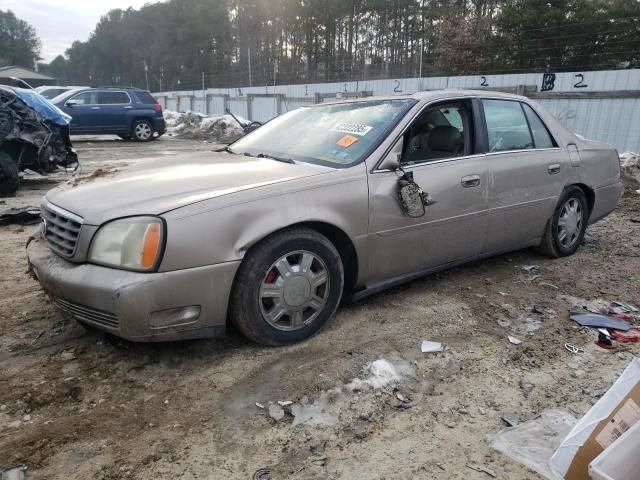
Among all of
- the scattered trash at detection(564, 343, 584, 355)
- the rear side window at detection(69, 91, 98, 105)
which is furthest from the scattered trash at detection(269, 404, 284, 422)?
the rear side window at detection(69, 91, 98, 105)

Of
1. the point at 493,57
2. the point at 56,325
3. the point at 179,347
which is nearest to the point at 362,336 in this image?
the point at 179,347

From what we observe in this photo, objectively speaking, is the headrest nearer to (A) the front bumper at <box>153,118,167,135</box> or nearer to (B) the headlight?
(B) the headlight

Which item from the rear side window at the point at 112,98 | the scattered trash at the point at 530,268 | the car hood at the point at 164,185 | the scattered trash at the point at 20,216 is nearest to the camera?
the car hood at the point at 164,185

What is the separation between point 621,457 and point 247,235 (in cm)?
187

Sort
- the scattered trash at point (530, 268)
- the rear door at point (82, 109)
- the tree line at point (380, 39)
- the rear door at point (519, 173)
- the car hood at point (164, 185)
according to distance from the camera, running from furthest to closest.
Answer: the rear door at point (82, 109) → the tree line at point (380, 39) → the scattered trash at point (530, 268) → the rear door at point (519, 173) → the car hood at point (164, 185)

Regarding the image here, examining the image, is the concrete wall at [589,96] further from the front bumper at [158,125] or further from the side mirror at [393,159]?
the front bumper at [158,125]

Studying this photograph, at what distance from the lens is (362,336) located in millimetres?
3154

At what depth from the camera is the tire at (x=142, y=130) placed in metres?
17.1

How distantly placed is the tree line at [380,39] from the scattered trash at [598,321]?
1153cm

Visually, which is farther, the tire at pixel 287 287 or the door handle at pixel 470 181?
the door handle at pixel 470 181

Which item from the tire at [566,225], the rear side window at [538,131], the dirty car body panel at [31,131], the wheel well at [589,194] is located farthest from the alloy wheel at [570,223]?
the dirty car body panel at [31,131]

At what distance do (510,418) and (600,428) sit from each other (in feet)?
2.28

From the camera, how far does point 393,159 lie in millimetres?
3270

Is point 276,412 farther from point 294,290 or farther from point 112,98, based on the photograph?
point 112,98
